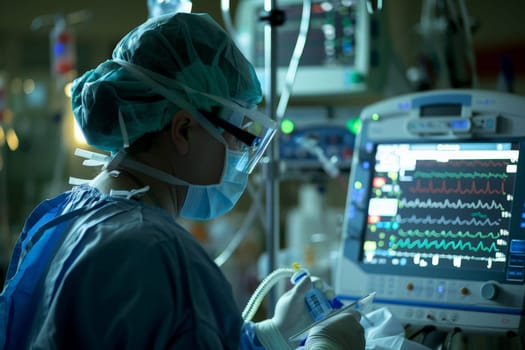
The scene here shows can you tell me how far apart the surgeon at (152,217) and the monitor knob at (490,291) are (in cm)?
34

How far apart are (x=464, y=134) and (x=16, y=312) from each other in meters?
1.07

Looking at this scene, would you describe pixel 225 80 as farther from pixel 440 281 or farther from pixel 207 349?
pixel 440 281

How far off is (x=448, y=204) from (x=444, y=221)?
1.6 inches

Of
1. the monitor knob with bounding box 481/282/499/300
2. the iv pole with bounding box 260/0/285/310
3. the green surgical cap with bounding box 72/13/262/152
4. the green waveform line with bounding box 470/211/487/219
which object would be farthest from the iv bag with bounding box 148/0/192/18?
the monitor knob with bounding box 481/282/499/300

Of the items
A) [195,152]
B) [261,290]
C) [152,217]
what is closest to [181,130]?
[195,152]

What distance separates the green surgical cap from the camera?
1177 millimetres

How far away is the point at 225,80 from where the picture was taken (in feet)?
4.05

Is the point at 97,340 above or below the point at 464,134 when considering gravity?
below

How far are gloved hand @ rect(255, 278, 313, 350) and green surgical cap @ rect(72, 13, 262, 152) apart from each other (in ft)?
1.51

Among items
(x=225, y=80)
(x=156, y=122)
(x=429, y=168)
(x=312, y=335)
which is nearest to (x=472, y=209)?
(x=429, y=168)

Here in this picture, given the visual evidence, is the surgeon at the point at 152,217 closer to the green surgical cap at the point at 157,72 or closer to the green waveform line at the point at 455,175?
the green surgical cap at the point at 157,72

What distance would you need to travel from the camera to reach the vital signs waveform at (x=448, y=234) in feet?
4.82

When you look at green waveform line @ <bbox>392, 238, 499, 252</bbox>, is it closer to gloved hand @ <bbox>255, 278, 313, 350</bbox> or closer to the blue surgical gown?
gloved hand @ <bbox>255, 278, 313, 350</bbox>

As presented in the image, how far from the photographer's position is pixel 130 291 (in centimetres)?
98
